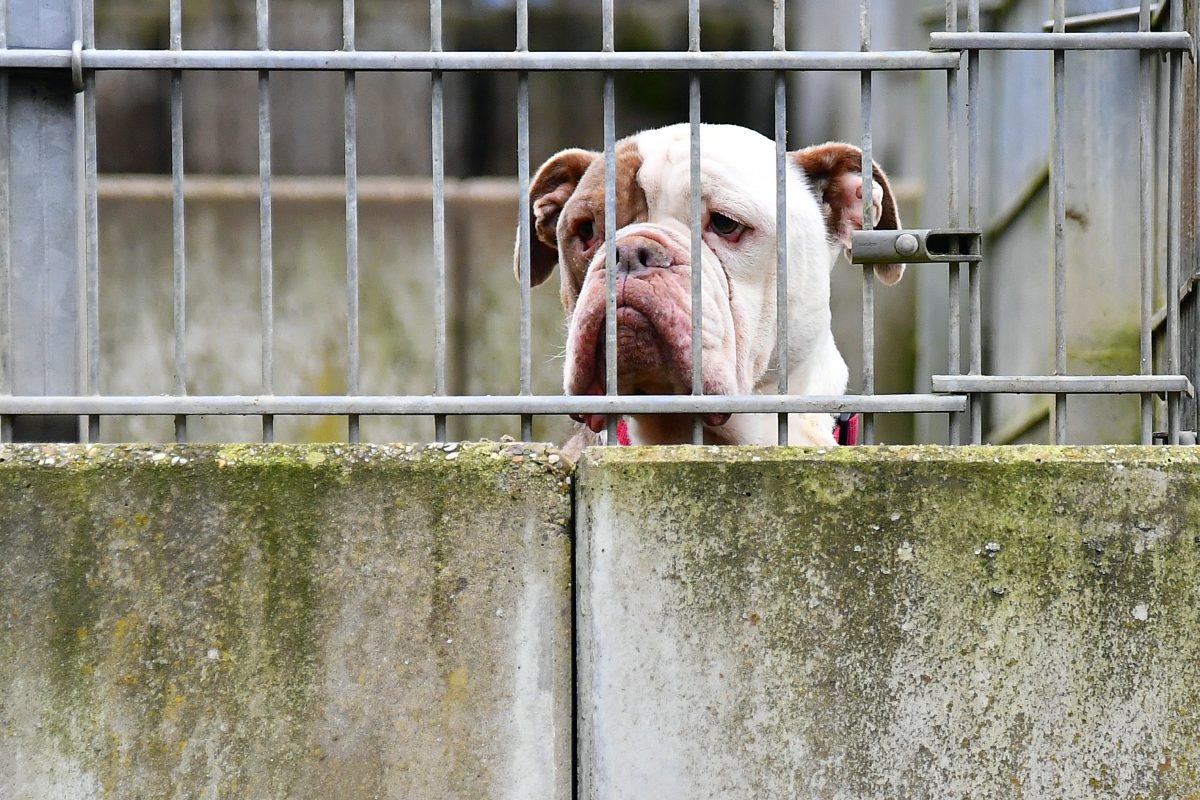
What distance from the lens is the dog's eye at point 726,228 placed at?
12.4 feet

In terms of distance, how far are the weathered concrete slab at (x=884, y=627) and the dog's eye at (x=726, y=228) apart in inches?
60.1

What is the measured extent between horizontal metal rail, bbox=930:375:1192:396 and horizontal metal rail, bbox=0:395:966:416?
0.19 feet

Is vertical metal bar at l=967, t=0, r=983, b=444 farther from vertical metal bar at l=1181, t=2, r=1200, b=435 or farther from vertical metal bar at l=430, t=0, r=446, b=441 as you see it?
vertical metal bar at l=430, t=0, r=446, b=441

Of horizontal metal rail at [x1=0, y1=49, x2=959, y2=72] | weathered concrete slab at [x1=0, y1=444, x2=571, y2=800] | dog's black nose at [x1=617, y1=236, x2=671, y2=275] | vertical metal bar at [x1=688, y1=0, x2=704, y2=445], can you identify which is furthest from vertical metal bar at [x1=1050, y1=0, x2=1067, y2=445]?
dog's black nose at [x1=617, y1=236, x2=671, y2=275]

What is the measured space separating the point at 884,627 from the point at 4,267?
1.76m

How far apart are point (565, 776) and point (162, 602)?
76 centimetres

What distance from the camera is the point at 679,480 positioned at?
2334 millimetres

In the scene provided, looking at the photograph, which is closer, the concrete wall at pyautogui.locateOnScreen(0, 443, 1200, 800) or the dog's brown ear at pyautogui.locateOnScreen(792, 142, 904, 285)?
the concrete wall at pyautogui.locateOnScreen(0, 443, 1200, 800)

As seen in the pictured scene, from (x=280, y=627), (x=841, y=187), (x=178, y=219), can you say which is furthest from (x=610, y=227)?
(x=841, y=187)

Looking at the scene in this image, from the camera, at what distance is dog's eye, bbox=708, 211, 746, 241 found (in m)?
3.79

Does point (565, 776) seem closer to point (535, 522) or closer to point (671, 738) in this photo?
point (671, 738)

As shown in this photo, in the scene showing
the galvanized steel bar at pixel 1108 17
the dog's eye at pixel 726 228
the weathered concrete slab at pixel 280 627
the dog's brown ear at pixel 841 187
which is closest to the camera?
the weathered concrete slab at pixel 280 627

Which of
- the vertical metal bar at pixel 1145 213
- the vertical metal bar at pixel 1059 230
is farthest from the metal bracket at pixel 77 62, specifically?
the vertical metal bar at pixel 1145 213

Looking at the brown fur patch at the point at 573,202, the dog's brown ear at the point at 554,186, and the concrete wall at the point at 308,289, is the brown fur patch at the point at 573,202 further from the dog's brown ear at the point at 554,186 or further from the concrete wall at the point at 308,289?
the concrete wall at the point at 308,289
